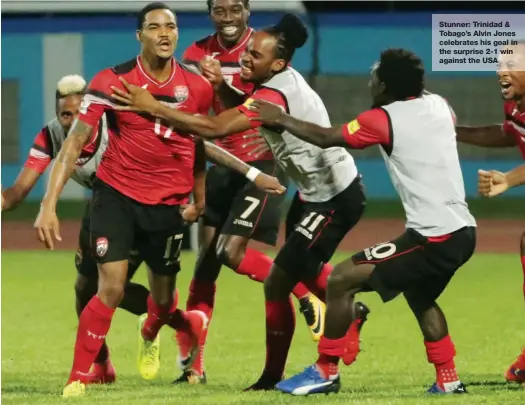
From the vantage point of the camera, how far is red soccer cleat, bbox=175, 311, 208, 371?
826 centimetres

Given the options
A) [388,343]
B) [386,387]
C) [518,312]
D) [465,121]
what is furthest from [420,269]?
[465,121]

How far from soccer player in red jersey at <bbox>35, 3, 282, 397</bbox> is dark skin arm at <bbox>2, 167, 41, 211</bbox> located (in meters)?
0.50

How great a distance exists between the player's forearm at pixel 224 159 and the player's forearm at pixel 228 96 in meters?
0.31

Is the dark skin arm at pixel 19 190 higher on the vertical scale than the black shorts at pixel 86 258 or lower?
higher

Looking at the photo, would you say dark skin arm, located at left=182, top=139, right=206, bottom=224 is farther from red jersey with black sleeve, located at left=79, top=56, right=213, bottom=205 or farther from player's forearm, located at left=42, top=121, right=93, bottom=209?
player's forearm, located at left=42, top=121, right=93, bottom=209

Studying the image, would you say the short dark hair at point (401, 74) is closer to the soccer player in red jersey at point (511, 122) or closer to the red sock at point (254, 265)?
the soccer player in red jersey at point (511, 122)

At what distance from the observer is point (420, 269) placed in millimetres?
6762

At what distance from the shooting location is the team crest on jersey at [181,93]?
7426 mm

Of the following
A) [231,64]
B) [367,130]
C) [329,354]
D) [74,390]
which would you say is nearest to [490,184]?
[367,130]

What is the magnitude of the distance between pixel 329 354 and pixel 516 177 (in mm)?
1343

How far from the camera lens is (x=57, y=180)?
22.7 feet

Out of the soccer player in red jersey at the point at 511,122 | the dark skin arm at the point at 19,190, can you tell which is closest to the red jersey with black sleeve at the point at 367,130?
the soccer player in red jersey at the point at 511,122

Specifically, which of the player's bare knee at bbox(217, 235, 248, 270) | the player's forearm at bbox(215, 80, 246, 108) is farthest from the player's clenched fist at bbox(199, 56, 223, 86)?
the player's bare knee at bbox(217, 235, 248, 270)

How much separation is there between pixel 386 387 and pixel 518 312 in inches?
182
